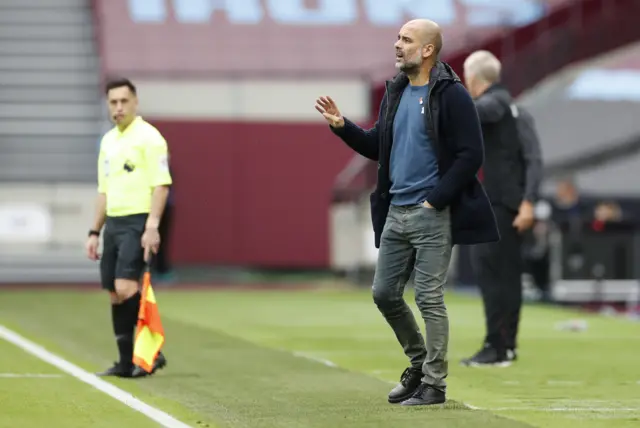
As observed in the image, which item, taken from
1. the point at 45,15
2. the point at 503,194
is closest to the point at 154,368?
the point at 503,194

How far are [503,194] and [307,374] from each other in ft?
6.55

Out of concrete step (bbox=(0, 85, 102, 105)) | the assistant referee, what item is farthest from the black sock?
concrete step (bbox=(0, 85, 102, 105))

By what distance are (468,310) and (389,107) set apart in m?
10.4

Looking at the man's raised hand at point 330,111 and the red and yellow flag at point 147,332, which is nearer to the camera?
the man's raised hand at point 330,111

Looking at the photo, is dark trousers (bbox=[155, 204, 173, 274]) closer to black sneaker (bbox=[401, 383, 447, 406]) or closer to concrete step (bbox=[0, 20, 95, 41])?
concrete step (bbox=[0, 20, 95, 41])

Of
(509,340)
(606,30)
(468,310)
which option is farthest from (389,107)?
(606,30)

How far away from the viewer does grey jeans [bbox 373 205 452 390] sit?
8.98 meters

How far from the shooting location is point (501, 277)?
39.6 ft

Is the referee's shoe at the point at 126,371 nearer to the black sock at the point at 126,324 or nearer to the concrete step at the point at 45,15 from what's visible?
the black sock at the point at 126,324

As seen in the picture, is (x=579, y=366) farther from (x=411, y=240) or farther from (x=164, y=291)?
(x=164, y=291)

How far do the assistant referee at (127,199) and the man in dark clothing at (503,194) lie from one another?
249 cm

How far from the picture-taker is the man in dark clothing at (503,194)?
39.0 feet

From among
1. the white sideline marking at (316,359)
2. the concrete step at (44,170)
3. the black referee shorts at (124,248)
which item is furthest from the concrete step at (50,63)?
the black referee shorts at (124,248)

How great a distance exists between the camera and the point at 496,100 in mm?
11797
